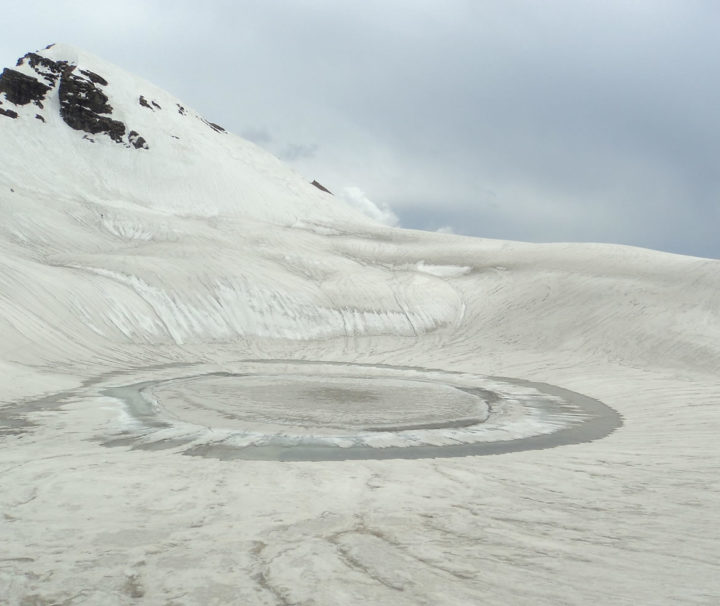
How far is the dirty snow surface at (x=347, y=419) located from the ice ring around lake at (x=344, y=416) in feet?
0.31

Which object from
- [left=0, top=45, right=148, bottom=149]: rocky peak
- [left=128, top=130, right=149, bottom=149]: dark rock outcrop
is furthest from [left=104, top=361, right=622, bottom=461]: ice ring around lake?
[left=0, top=45, right=148, bottom=149]: rocky peak

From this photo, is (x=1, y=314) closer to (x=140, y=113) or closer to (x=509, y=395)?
(x=509, y=395)

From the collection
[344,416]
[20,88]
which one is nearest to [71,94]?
[20,88]

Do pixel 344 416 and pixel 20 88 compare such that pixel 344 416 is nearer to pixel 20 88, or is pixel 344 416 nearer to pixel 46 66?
pixel 20 88

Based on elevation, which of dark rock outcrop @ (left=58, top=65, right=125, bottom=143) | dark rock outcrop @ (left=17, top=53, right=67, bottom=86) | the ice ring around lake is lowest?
the ice ring around lake

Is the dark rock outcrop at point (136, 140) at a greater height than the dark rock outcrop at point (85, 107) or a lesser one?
lesser

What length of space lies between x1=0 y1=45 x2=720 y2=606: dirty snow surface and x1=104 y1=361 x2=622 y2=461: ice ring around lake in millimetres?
94

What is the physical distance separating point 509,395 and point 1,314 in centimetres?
1545

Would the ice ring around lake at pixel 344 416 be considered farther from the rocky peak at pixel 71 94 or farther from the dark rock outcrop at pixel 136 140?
the rocky peak at pixel 71 94

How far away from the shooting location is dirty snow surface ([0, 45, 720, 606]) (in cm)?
408

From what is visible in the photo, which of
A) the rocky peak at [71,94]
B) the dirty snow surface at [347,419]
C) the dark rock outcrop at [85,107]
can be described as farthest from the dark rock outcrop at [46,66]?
the dirty snow surface at [347,419]

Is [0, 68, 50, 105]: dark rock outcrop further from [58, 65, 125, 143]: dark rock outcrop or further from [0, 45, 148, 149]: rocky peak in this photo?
[58, 65, 125, 143]: dark rock outcrop

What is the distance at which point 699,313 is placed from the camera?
2522 cm

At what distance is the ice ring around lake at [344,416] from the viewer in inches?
347
